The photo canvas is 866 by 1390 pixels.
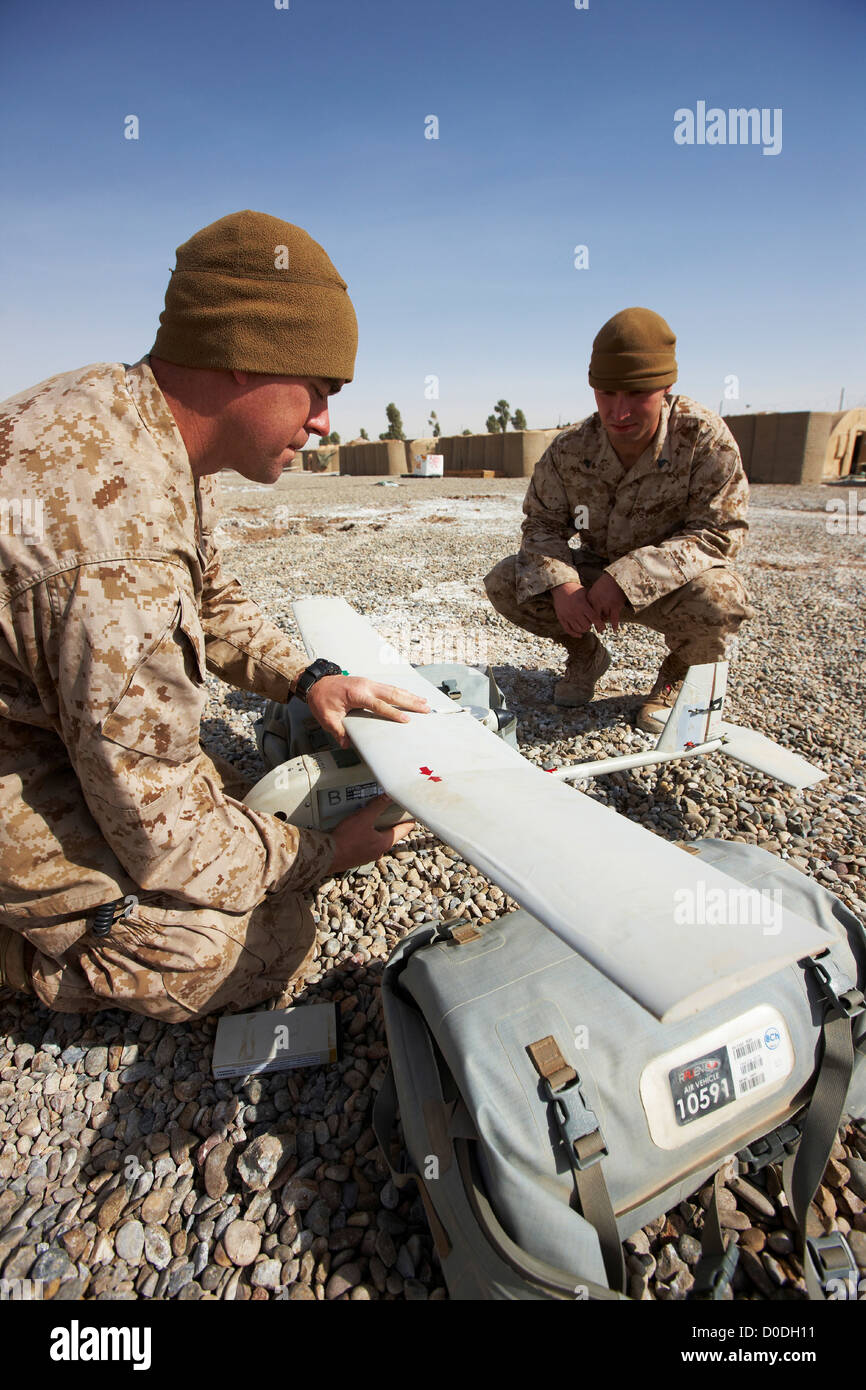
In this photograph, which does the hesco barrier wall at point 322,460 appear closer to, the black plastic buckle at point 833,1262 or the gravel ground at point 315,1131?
the gravel ground at point 315,1131

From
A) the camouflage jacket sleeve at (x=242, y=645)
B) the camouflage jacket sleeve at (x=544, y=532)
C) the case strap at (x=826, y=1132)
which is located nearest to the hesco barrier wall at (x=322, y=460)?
the camouflage jacket sleeve at (x=544, y=532)

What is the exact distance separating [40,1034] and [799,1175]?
2.58 meters

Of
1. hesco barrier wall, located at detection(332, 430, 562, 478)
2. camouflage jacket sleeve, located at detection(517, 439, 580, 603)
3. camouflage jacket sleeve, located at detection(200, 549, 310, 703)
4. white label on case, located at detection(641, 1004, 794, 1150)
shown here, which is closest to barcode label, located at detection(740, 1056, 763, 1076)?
white label on case, located at detection(641, 1004, 794, 1150)

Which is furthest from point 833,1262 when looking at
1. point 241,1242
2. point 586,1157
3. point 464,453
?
point 464,453

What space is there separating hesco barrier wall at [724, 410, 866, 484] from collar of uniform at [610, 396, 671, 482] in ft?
67.0

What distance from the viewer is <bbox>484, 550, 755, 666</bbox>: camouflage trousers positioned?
409 cm

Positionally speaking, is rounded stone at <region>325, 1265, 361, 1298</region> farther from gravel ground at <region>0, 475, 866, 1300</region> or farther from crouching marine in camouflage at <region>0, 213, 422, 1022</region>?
crouching marine in camouflage at <region>0, 213, 422, 1022</region>

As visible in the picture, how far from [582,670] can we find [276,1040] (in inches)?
132

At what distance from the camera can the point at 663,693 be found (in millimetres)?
4719

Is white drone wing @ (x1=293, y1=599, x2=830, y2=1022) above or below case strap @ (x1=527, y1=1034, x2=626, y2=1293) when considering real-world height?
above

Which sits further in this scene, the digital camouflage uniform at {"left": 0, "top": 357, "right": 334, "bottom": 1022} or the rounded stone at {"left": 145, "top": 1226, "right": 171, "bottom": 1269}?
the rounded stone at {"left": 145, "top": 1226, "right": 171, "bottom": 1269}

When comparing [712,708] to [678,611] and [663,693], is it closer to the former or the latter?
[678,611]
